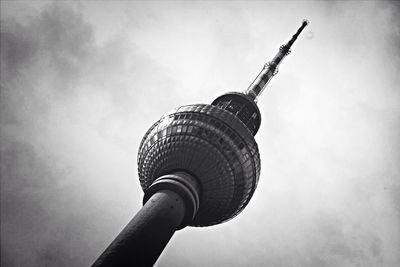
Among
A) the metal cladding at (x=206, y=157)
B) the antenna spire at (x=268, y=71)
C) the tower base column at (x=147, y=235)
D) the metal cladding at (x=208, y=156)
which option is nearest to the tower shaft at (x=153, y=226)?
the tower base column at (x=147, y=235)

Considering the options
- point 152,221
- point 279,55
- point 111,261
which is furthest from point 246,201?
point 279,55

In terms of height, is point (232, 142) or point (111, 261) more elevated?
point (232, 142)

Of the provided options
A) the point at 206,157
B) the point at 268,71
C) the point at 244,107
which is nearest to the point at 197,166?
the point at 206,157

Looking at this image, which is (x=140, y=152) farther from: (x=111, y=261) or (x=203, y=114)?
(x=111, y=261)

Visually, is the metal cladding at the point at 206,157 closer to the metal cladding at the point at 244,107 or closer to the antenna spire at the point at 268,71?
the metal cladding at the point at 244,107

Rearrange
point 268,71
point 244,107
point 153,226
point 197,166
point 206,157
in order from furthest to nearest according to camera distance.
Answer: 1. point 268,71
2. point 244,107
3. point 206,157
4. point 197,166
5. point 153,226

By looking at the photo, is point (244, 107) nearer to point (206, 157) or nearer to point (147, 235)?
point (206, 157)

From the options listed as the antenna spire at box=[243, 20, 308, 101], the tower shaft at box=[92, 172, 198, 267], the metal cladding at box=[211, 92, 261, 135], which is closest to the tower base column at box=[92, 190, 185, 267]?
the tower shaft at box=[92, 172, 198, 267]
